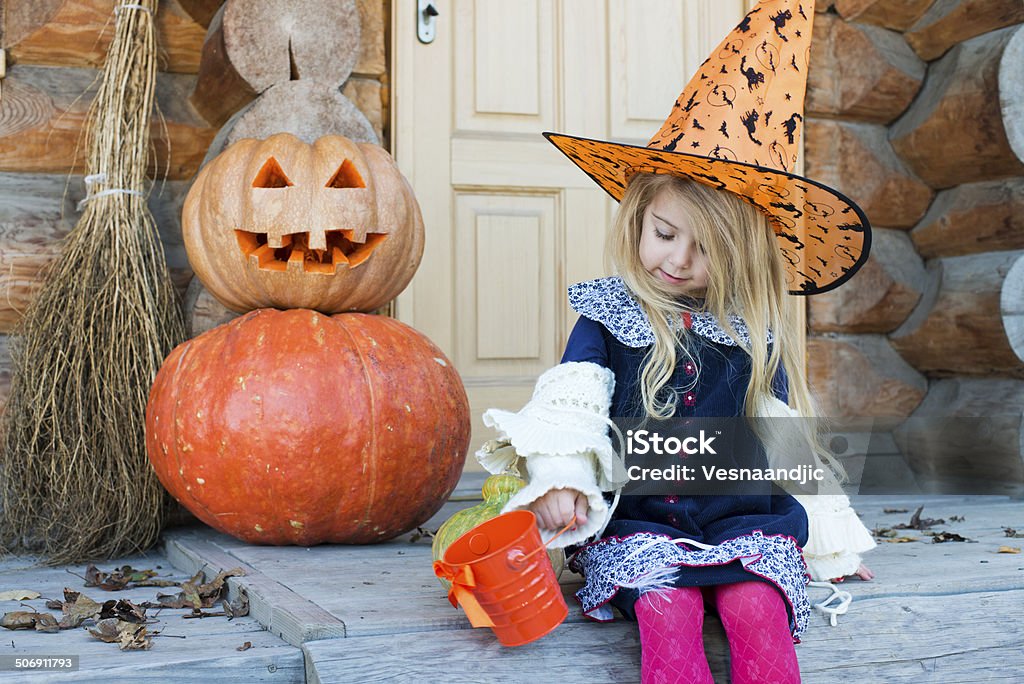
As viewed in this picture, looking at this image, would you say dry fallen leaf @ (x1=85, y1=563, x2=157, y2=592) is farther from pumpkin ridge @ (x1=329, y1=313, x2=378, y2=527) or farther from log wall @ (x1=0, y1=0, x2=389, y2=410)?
log wall @ (x1=0, y1=0, x2=389, y2=410)

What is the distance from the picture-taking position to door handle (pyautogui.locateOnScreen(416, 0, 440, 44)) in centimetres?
324

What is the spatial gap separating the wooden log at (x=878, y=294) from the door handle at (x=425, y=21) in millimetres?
1601

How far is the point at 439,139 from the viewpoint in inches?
130

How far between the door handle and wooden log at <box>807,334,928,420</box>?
1.68m

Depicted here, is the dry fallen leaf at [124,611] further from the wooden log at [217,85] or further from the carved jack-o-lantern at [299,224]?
the wooden log at [217,85]

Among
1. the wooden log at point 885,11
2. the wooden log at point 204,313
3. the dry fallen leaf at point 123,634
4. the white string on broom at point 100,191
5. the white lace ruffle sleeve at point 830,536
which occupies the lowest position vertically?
the dry fallen leaf at point 123,634

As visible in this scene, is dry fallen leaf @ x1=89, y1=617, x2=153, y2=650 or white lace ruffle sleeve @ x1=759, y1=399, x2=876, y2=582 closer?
dry fallen leaf @ x1=89, y1=617, x2=153, y2=650

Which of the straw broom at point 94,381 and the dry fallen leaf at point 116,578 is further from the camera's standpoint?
the straw broom at point 94,381

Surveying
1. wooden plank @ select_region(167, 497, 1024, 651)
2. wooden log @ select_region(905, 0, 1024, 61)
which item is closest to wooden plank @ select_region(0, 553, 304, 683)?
wooden plank @ select_region(167, 497, 1024, 651)

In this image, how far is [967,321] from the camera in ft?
12.0

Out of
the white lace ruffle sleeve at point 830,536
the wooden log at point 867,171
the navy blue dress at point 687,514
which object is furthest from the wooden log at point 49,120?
the wooden log at point 867,171

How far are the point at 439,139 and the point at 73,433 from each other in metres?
1.38


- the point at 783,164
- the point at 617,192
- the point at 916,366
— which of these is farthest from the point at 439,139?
the point at 916,366

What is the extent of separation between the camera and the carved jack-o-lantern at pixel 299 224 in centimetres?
253
